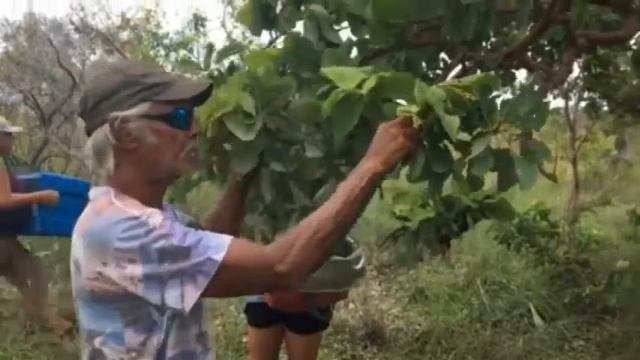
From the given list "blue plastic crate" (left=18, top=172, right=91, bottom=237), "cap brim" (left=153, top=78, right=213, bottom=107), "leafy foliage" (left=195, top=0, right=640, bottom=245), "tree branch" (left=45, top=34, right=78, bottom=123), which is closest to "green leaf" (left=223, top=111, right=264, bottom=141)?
"leafy foliage" (left=195, top=0, right=640, bottom=245)

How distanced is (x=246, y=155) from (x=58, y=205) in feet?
10.5

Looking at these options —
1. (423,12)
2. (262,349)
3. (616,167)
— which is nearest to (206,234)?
(423,12)

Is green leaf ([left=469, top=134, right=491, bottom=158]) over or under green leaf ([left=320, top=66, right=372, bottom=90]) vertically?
under

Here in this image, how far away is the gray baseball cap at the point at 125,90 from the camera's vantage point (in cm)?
235

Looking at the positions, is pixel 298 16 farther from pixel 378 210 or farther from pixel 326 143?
pixel 378 210

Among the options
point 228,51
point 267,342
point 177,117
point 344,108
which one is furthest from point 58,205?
point 177,117

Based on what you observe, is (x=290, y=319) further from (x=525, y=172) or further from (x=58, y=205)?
(x=525, y=172)

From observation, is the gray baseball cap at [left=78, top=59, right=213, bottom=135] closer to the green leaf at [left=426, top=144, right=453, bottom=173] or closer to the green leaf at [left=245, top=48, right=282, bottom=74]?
the green leaf at [left=426, top=144, right=453, bottom=173]

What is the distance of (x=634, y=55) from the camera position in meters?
4.64

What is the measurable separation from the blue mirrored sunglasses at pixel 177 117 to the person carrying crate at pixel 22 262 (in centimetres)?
345

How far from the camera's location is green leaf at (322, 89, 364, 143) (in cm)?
258

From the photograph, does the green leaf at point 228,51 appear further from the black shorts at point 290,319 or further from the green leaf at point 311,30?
the black shorts at point 290,319

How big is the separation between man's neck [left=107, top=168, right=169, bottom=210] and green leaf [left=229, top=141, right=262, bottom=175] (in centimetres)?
56

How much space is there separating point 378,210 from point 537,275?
3.61ft
